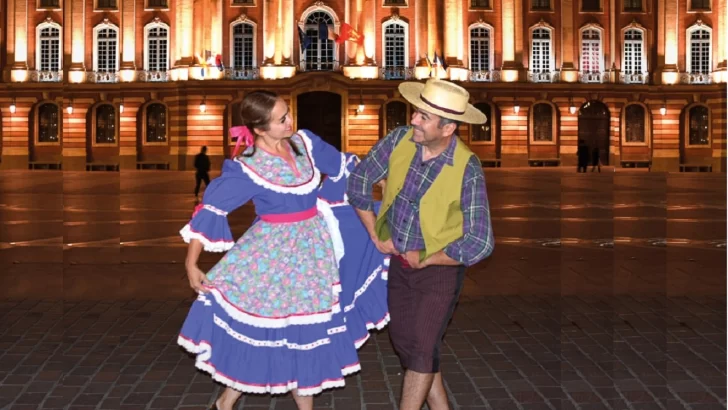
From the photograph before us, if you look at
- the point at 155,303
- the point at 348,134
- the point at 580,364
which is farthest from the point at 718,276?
the point at 348,134

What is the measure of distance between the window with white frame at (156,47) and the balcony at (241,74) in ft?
11.3

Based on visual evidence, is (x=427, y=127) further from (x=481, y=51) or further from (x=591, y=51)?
(x=591, y=51)

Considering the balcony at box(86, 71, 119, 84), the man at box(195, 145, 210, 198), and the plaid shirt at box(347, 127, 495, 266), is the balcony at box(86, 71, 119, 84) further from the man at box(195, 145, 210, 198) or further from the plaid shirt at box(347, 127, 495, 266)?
the plaid shirt at box(347, 127, 495, 266)

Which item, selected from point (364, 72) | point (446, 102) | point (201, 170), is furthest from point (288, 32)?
point (446, 102)

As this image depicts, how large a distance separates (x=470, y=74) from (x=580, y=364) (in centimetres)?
4133

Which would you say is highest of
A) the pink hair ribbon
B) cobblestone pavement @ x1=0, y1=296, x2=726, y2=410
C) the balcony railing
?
the balcony railing

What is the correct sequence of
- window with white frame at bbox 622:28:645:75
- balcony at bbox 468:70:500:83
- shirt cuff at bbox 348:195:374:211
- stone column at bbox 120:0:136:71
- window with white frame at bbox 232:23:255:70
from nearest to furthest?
shirt cuff at bbox 348:195:374:211 → window with white frame at bbox 232:23:255:70 → balcony at bbox 468:70:500:83 → stone column at bbox 120:0:136:71 → window with white frame at bbox 622:28:645:75

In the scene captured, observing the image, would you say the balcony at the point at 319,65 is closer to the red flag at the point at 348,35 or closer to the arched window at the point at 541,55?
the red flag at the point at 348,35

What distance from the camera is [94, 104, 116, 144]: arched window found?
4778 cm

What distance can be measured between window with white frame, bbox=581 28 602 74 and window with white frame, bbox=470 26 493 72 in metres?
4.70

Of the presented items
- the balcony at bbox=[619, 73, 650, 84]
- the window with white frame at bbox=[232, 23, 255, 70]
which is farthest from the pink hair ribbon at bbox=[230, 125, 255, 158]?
the balcony at bbox=[619, 73, 650, 84]

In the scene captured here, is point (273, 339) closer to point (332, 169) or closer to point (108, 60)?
point (332, 169)

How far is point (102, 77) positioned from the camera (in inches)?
1882

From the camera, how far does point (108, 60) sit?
48094 millimetres
